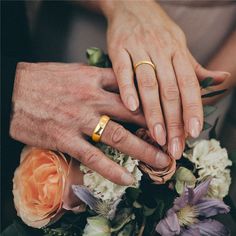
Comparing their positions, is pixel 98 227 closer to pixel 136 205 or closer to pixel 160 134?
pixel 136 205

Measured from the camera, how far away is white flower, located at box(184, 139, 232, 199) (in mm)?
734

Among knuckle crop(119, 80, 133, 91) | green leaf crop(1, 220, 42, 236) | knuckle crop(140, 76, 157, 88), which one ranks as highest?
knuckle crop(140, 76, 157, 88)

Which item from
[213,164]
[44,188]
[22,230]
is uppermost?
[213,164]

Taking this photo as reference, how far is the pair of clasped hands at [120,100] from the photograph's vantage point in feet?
2.45

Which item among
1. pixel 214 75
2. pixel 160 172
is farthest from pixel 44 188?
pixel 214 75

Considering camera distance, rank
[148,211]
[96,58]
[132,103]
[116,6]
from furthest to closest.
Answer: [116,6] → [96,58] → [132,103] → [148,211]

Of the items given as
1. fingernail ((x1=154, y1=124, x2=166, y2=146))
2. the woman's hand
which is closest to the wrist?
the woman's hand

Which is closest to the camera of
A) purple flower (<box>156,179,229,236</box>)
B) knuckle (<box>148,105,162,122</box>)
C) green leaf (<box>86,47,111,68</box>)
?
purple flower (<box>156,179,229,236</box>)

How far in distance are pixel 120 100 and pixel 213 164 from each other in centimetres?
22

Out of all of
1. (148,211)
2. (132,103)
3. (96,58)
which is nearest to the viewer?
(148,211)

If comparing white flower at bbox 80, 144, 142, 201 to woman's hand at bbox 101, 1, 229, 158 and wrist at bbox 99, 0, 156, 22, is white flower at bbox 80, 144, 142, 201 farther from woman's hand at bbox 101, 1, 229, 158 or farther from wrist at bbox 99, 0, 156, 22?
wrist at bbox 99, 0, 156, 22

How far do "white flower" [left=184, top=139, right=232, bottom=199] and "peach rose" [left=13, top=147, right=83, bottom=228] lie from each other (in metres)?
0.22

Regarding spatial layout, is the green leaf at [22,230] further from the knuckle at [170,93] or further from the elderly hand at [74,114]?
the knuckle at [170,93]

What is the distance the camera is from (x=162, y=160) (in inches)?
28.8
